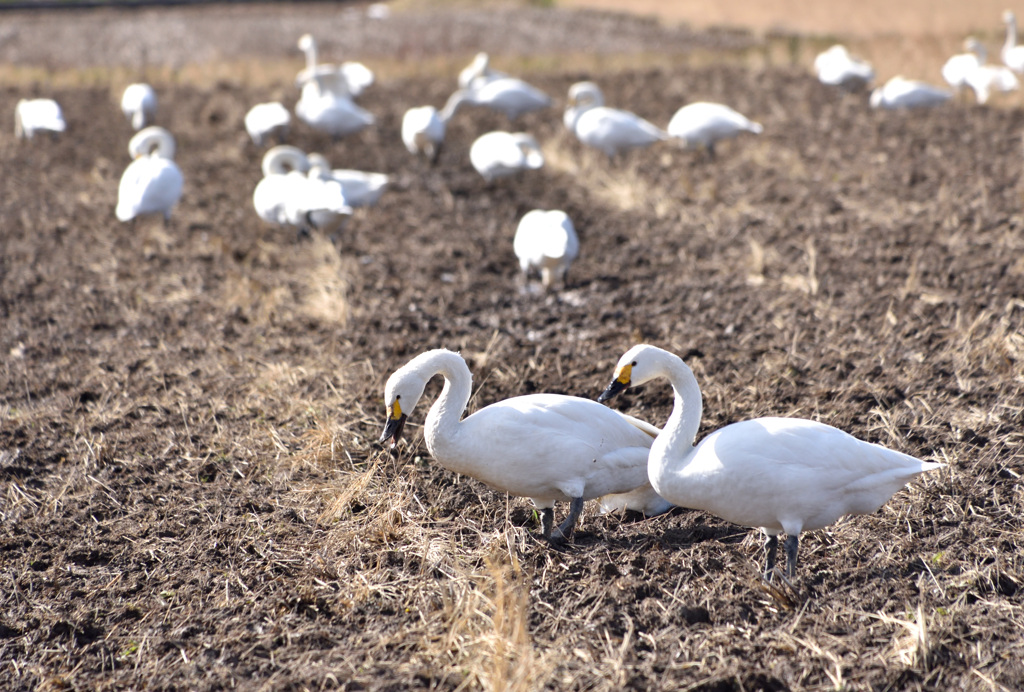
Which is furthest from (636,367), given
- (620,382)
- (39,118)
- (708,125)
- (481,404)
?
(39,118)

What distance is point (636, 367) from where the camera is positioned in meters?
3.77

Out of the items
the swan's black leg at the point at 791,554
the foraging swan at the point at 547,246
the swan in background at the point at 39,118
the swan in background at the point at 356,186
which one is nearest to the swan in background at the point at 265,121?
the swan in background at the point at 39,118

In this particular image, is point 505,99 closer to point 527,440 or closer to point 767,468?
point 527,440

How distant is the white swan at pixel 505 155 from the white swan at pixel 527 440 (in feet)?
19.7

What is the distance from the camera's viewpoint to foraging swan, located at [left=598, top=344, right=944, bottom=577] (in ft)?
11.6

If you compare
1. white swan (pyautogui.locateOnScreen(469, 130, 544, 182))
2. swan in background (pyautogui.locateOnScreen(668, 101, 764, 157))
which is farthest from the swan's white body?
swan in background (pyautogui.locateOnScreen(668, 101, 764, 157))

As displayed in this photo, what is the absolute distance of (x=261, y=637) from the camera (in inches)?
144

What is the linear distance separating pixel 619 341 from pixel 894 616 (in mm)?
3130

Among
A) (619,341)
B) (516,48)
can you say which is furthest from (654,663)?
(516,48)

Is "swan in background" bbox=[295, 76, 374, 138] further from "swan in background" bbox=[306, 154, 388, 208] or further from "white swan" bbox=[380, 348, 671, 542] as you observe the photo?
"white swan" bbox=[380, 348, 671, 542]

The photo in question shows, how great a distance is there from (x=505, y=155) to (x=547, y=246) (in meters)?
3.15

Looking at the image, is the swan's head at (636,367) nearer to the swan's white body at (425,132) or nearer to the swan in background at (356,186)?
the swan in background at (356,186)

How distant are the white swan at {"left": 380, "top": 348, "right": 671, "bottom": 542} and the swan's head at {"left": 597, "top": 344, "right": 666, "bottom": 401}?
458 mm

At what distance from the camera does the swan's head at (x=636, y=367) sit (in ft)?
12.3
